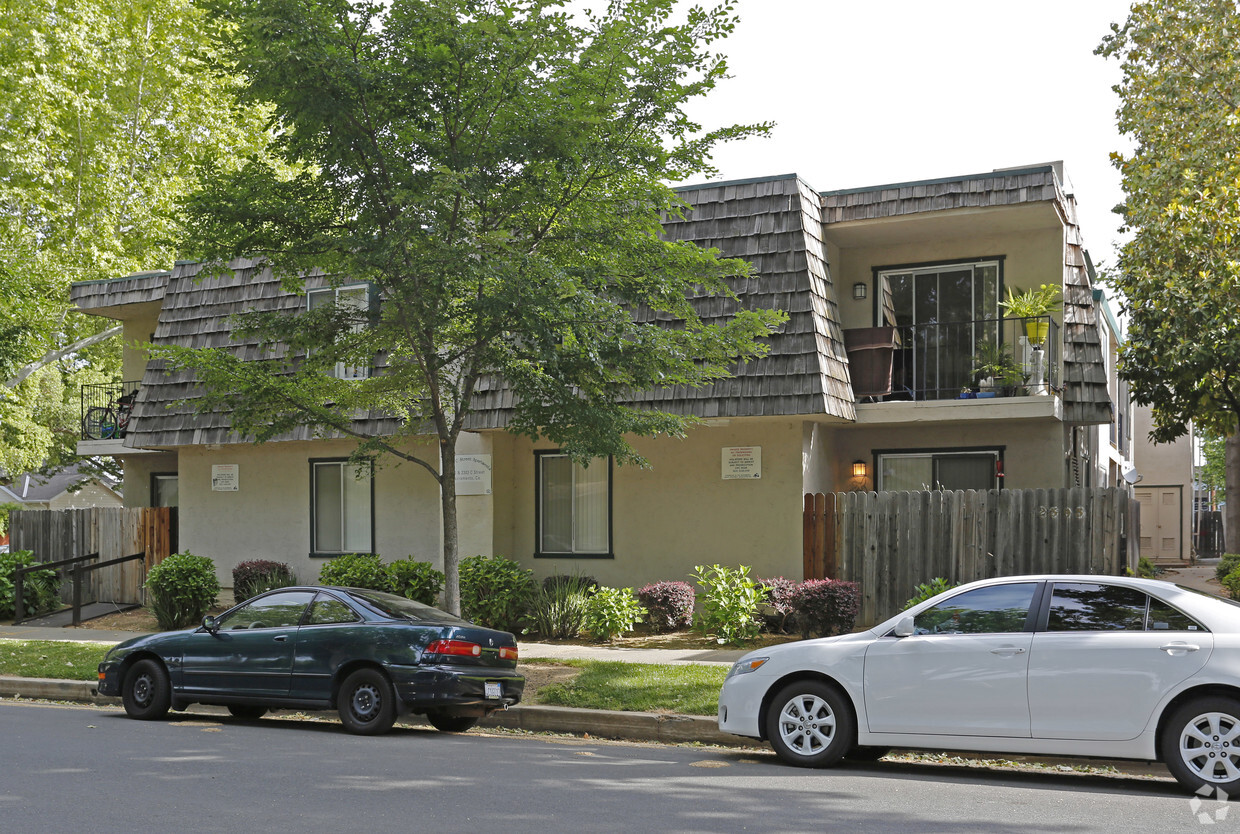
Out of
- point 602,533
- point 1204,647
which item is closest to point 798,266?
point 602,533

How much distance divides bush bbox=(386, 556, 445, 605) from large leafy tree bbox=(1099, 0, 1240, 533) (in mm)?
11705

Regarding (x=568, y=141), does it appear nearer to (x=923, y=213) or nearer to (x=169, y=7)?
(x=923, y=213)

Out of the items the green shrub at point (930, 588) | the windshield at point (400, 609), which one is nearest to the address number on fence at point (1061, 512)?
the green shrub at point (930, 588)

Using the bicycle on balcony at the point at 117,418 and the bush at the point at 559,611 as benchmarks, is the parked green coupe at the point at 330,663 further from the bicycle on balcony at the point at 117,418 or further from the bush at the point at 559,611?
the bicycle on balcony at the point at 117,418

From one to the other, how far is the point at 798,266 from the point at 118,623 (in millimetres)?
12143

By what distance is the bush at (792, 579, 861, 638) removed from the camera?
46.6ft

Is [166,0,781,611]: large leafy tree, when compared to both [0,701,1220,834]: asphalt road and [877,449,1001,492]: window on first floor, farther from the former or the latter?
[877,449,1001,492]: window on first floor

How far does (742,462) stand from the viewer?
16188 millimetres

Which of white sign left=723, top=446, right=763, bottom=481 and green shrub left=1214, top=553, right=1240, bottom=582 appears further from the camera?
green shrub left=1214, top=553, right=1240, bottom=582

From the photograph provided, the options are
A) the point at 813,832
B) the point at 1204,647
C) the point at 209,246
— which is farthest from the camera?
the point at 209,246

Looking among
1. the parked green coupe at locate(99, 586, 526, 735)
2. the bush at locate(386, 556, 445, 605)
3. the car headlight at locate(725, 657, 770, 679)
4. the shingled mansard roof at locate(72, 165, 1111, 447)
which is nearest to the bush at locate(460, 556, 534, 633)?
the bush at locate(386, 556, 445, 605)

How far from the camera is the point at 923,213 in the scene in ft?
51.4

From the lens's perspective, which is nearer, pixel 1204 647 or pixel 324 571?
pixel 1204 647

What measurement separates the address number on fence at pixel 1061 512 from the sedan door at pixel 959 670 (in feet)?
20.3
